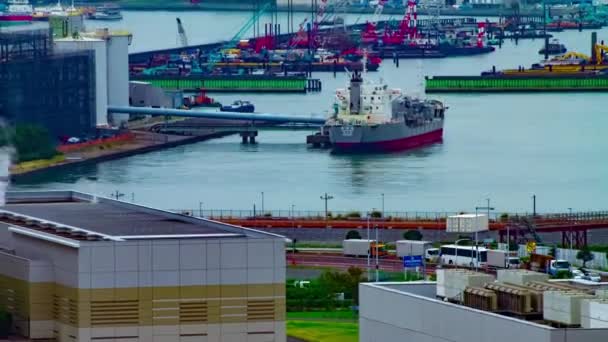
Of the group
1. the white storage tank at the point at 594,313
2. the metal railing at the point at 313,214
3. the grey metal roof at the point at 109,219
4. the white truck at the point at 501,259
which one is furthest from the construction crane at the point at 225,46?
the white storage tank at the point at 594,313

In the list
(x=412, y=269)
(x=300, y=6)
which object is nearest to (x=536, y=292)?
(x=412, y=269)

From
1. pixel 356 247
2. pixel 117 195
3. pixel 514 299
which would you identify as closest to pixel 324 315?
pixel 356 247

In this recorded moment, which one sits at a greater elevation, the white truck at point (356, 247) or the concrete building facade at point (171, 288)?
the concrete building facade at point (171, 288)

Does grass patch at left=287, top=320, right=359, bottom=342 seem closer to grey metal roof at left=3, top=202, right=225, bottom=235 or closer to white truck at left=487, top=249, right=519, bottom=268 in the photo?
grey metal roof at left=3, top=202, right=225, bottom=235

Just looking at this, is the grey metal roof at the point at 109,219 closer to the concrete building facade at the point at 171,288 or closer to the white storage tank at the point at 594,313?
the concrete building facade at the point at 171,288

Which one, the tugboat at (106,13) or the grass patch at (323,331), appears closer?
the grass patch at (323,331)

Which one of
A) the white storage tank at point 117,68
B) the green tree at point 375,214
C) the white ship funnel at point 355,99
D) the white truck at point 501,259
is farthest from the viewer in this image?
the white ship funnel at point 355,99

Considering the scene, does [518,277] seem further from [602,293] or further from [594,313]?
[594,313]
